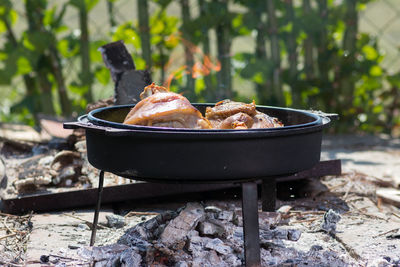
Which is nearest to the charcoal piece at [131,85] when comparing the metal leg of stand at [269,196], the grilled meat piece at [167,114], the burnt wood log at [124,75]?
the burnt wood log at [124,75]

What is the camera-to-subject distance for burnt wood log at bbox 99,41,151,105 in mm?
3213

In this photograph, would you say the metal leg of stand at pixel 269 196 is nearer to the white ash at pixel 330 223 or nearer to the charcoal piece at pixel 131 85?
the white ash at pixel 330 223

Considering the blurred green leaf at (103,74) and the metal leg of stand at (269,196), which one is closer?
the metal leg of stand at (269,196)

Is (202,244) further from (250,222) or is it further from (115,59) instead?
(115,59)

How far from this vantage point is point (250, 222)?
1920 millimetres

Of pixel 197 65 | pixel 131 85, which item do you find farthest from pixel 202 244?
pixel 197 65

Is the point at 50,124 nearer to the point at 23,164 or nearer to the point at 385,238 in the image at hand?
the point at 23,164

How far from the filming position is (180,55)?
5.12 metres

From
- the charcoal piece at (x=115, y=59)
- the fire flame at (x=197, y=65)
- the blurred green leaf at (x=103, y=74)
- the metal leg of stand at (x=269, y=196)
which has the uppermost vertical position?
the charcoal piece at (x=115, y=59)

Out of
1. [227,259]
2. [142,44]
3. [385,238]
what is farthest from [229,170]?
[142,44]

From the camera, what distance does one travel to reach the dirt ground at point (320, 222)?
7.10 ft

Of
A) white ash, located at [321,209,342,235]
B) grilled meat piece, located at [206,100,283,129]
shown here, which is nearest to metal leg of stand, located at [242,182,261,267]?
grilled meat piece, located at [206,100,283,129]

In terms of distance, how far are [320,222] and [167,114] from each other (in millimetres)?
1068

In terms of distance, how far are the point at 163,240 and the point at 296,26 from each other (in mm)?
3100
